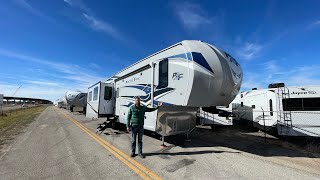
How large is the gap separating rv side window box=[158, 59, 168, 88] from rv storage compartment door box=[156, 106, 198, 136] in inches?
35.3

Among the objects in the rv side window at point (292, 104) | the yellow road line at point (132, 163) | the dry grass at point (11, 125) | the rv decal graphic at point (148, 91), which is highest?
the rv decal graphic at point (148, 91)

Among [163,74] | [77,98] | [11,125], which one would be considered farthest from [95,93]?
[77,98]

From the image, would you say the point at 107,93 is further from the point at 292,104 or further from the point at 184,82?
the point at 292,104

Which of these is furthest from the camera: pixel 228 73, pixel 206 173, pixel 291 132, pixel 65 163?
pixel 291 132

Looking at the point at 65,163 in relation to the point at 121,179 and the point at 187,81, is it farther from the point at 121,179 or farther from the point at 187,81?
the point at 187,81

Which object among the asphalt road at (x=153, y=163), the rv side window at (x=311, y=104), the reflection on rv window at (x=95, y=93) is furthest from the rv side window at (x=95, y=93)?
the rv side window at (x=311, y=104)

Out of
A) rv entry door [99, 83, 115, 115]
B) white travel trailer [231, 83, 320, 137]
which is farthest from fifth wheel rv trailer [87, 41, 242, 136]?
rv entry door [99, 83, 115, 115]

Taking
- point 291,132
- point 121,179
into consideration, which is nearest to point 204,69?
point 121,179

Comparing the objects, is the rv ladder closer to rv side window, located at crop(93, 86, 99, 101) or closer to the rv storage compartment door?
the rv storage compartment door

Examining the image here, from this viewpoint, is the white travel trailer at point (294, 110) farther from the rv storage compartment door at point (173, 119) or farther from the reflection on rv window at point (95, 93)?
the reflection on rv window at point (95, 93)

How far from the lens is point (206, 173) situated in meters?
5.24

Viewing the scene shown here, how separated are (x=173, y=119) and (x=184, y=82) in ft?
6.32

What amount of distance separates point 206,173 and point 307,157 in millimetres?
4394

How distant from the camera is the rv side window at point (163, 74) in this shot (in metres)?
8.05
